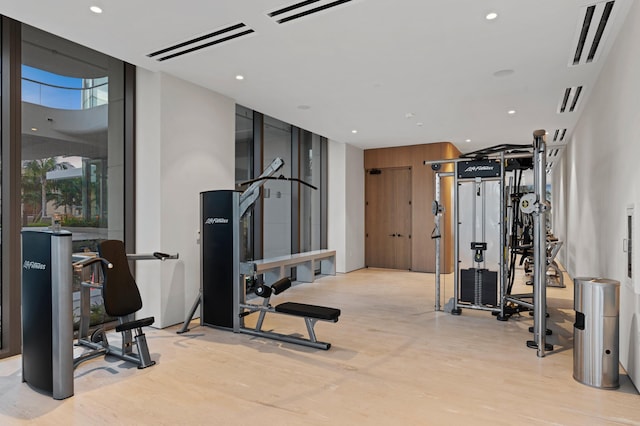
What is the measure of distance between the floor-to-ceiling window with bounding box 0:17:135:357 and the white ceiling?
55cm

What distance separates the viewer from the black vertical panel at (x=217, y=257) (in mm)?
4484

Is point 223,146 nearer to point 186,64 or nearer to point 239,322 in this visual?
point 186,64

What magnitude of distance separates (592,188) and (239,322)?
15.6 ft

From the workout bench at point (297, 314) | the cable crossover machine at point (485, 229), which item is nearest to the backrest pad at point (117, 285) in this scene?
the workout bench at point (297, 314)

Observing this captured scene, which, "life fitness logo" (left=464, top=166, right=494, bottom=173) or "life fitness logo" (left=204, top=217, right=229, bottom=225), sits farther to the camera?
"life fitness logo" (left=464, top=166, right=494, bottom=173)

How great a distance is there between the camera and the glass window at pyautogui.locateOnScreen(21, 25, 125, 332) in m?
3.90

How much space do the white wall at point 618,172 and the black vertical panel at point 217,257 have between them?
377 cm

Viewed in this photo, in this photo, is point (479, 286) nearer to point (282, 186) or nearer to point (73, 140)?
point (282, 186)

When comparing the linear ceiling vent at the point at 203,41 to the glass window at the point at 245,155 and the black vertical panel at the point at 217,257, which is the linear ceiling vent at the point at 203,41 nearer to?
the black vertical panel at the point at 217,257

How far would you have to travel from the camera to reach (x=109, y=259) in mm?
3502

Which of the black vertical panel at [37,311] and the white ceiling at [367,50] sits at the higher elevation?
the white ceiling at [367,50]

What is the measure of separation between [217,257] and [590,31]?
445 centimetres

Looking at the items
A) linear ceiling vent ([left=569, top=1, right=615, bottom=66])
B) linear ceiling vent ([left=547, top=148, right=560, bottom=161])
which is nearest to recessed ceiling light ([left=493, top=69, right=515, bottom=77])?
linear ceiling vent ([left=569, top=1, right=615, bottom=66])

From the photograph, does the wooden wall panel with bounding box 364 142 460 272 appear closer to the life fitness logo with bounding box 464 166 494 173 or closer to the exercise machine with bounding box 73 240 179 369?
the life fitness logo with bounding box 464 166 494 173
